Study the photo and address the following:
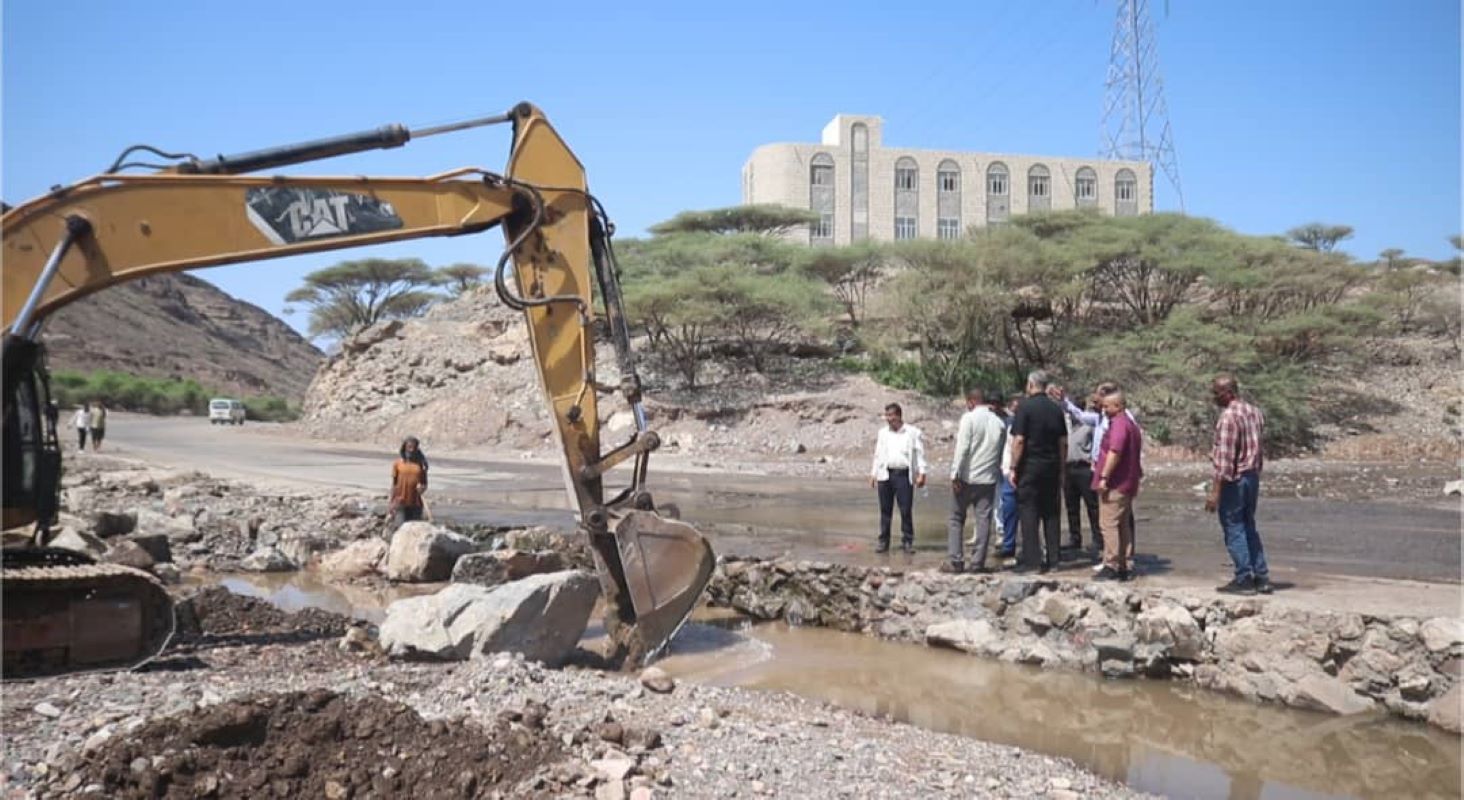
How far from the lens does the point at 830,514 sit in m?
15.9

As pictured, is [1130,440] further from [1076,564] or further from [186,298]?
[186,298]

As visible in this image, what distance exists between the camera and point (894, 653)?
8.08 meters

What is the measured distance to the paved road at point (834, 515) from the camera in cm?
994

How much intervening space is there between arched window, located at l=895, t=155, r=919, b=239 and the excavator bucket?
59092 millimetres

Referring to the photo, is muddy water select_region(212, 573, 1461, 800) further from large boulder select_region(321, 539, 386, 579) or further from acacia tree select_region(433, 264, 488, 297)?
acacia tree select_region(433, 264, 488, 297)

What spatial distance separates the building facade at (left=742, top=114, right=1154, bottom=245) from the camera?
62.2m

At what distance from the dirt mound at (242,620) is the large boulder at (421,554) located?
2190 mm

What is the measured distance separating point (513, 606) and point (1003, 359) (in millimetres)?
30669

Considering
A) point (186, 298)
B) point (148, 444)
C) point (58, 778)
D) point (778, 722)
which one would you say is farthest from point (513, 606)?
point (186, 298)

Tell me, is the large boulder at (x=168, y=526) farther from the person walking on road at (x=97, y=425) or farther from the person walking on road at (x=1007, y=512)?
the person walking on road at (x=97, y=425)

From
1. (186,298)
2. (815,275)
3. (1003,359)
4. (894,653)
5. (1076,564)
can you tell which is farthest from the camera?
(186,298)

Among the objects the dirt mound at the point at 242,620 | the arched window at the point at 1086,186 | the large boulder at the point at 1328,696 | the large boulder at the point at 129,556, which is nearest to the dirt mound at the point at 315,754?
the dirt mound at the point at 242,620

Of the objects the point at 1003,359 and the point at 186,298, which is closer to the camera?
the point at 1003,359

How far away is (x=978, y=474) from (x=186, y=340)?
310ft
